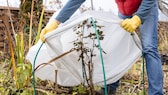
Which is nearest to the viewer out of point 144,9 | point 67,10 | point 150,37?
point 144,9

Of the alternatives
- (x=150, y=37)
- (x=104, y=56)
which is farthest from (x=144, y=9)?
(x=104, y=56)

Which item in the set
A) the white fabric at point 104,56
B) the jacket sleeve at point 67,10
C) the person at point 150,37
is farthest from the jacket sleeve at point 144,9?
the jacket sleeve at point 67,10

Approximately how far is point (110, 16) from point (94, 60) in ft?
1.44

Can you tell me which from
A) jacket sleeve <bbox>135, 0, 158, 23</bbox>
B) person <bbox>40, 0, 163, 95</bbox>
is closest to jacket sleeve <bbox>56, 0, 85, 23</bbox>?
person <bbox>40, 0, 163, 95</bbox>

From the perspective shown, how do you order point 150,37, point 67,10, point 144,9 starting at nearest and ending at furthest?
point 144,9, point 150,37, point 67,10

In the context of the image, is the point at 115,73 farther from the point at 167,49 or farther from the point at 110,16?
the point at 167,49

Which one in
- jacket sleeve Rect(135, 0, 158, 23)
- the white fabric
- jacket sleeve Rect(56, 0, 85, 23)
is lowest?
the white fabric

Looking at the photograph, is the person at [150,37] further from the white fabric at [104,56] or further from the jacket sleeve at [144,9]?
the white fabric at [104,56]

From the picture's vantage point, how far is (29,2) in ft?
15.1

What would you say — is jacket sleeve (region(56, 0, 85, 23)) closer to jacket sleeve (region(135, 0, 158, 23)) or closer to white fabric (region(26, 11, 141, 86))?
white fabric (region(26, 11, 141, 86))

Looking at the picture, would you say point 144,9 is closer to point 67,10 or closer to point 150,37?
point 150,37

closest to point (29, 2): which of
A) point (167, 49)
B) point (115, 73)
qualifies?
point (167, 49)

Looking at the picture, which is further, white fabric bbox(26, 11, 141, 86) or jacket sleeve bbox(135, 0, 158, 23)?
white fabric bbox(26, 11, 141, 86)

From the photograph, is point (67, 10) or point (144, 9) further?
point (67, 10)
